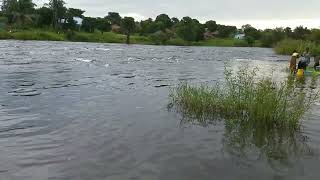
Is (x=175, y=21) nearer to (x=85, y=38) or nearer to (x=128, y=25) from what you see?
(x=128, y=25)

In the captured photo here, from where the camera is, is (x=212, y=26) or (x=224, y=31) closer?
(x=212, y=26)

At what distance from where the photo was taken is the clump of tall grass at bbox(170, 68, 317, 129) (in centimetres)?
1396

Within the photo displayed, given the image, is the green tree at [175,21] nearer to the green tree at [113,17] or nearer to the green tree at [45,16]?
the green tree at [113,17]

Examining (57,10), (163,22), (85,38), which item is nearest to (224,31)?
(163,22)

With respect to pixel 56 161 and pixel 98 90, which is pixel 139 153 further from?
pixel 98 90

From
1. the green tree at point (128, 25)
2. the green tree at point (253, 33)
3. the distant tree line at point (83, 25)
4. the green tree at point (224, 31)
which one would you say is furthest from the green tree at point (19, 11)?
the green tree at point (253, 33)

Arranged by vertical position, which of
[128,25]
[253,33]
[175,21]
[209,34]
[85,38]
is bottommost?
[85,38]

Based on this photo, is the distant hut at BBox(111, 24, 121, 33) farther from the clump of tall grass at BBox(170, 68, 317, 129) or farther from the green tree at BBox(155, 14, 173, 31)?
the clump of tall grass at BBox(170, 68, 317, 129)

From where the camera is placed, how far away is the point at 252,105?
14648 millimetres

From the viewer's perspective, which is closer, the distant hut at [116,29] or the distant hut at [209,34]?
the distant hut at [116,29]

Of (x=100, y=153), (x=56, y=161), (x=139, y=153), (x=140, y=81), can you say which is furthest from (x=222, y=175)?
(x=140, y=81)

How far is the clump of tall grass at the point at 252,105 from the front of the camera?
13961mm

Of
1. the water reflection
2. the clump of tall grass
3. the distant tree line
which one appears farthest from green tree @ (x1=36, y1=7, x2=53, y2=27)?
the water reflection

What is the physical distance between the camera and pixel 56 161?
34.1 feet
